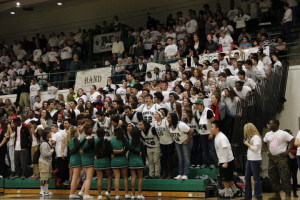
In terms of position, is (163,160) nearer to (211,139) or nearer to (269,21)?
(211,139)

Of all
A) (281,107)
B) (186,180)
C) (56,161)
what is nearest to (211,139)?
(186,180)

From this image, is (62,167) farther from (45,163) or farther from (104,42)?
(104,42)

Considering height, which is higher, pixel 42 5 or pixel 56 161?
pixel 42 5

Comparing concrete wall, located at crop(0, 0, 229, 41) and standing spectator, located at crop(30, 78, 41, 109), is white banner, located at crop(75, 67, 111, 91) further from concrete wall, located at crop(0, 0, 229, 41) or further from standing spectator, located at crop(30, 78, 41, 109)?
concrete wall, located at crop(0, 0, 229, 41)

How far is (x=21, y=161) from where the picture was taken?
17.2 meters

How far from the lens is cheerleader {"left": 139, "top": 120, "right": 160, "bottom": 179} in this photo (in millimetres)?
14242

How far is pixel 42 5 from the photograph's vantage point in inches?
1257

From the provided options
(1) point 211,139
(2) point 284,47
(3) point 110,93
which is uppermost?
(2) point 284,47

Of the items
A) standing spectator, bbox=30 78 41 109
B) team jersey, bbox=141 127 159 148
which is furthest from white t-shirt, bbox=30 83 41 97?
team jersey, bbox=141 127 159 148

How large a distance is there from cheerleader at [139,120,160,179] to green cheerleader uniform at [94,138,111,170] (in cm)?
109

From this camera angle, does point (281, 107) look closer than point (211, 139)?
No

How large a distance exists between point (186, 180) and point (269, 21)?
1018 cm

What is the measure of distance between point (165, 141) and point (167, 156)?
43 cm

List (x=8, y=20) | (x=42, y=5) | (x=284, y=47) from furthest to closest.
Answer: (x=8, y=20) < (x=42, y=5) < (x=284, y=47)
